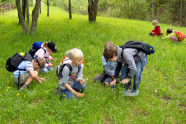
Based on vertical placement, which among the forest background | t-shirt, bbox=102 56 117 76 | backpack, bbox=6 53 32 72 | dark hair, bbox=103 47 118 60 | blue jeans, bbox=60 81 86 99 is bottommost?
blue jeans, bbox=60 81 86 99

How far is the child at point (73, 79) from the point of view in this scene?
3.17 m

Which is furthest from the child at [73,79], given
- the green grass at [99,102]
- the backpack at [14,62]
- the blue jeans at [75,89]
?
the backpack at [14,62]

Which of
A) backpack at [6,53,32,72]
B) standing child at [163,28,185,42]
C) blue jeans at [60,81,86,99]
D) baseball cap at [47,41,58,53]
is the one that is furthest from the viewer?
standing child at [163,28,185,42]

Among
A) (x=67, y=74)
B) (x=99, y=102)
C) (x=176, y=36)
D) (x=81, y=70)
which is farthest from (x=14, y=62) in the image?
(x=176, y=36)

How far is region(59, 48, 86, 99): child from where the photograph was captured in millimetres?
3171

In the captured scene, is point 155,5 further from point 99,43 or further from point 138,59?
point 138,59

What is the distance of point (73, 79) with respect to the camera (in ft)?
12.0

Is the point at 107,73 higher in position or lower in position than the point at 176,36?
lower

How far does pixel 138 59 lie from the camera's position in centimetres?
344

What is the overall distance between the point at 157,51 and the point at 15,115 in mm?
5698

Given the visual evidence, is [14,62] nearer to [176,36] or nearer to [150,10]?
[176,36]

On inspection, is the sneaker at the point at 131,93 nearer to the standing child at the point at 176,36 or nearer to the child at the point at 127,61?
the child at the point at 127,61

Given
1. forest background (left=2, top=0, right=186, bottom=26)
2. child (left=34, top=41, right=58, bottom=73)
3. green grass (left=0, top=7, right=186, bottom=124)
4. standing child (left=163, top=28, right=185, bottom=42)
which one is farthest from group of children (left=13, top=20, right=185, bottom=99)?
forest background (left=2, top=0, right=186, bottom=26)

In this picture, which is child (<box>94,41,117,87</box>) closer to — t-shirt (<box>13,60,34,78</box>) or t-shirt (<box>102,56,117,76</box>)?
t-shirt (<box>102,56,117,76</box>)
